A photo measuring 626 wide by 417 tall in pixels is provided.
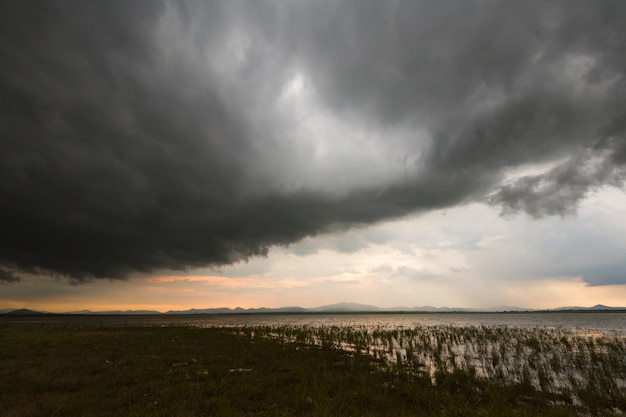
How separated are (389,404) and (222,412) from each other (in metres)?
6.98

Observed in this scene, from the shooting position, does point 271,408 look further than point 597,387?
No

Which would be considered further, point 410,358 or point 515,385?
point 410,358

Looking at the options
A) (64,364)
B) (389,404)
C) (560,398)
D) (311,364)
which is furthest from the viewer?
(311,364)

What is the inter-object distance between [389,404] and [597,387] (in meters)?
12.4

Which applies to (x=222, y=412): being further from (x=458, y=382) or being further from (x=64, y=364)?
(x=64, y=364)

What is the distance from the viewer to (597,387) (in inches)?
635

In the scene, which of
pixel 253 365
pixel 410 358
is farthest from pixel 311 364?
pixel 410 358

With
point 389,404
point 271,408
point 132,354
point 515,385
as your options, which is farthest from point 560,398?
point 132,354

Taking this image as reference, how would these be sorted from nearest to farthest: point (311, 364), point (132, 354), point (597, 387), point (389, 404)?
point (389, 404)
point (597, 387)
point (311, 364)
point (132, 354)

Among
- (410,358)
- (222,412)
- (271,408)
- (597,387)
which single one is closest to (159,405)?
(222,412)

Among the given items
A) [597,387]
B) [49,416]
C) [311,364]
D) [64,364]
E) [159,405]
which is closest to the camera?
[49,416]

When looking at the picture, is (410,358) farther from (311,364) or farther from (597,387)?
(597,387)

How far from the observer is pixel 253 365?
21.3 meters

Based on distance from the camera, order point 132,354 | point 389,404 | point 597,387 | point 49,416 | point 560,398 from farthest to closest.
A: point 132,354 < point 597,387 < point 560,398 < point 389,404 < point 49,416
